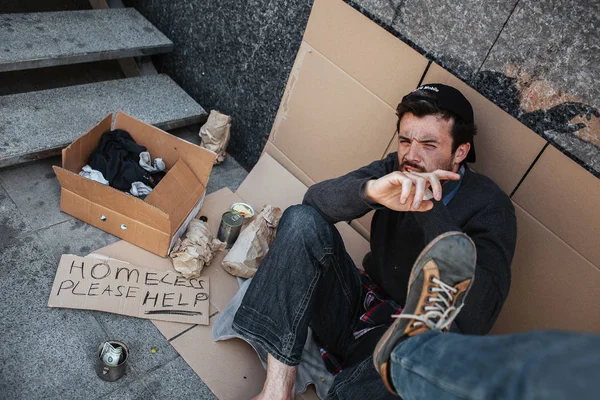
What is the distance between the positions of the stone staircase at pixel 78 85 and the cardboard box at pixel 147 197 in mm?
245

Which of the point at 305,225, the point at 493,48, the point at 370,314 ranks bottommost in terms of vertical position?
the point at 370,314

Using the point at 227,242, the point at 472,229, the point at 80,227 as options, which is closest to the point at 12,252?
the point at 80,227

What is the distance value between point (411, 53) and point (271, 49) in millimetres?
875

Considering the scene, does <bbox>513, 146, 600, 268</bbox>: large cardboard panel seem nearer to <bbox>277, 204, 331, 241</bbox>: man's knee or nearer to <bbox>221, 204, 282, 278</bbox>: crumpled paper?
<bbox>277, 204, 331, 241</bbox>: man's knee

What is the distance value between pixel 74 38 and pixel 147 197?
129cm

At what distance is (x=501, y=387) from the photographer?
1.08 m

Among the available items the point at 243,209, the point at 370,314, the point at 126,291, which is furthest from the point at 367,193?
the point at 126,291

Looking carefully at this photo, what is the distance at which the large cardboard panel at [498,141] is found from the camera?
208 centimetres

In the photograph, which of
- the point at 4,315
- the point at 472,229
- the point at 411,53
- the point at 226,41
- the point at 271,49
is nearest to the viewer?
the point at 472,229

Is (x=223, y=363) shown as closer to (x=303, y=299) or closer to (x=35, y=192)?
(x=303, y=299)

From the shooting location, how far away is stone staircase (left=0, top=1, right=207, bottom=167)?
2.69m

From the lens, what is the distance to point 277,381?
6.40 ft

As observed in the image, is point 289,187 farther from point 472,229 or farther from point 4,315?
point 4,315

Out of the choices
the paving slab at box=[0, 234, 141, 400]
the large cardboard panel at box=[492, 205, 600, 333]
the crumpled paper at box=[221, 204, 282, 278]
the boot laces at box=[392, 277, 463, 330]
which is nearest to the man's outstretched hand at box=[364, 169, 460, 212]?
the boot laces at box=[392, 277, 463, 330]
